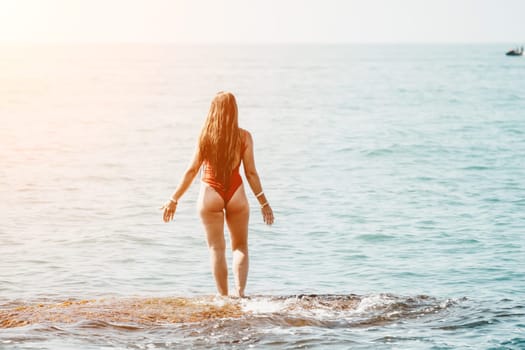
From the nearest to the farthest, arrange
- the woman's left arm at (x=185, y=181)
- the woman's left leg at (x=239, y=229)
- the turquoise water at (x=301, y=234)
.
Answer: the turquoise water at (x=301, y=234)
the woman's left arm at (x=185, y=181)
the woman's left leg at (x=239, y=229)

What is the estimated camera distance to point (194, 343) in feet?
28.9

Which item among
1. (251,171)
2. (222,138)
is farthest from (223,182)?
(222,138)

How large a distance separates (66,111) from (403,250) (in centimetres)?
4068

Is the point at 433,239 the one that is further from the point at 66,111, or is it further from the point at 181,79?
the point at 181,79

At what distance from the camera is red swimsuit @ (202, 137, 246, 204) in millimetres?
9789

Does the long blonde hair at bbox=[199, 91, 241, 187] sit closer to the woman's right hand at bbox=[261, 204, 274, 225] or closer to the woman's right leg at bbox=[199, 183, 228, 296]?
the woman's right leg at bbox=[199, 183, 228, 296]

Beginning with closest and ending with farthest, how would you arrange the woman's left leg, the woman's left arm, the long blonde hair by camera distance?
the long blonde hair → the woman's left arm → the woman's left leg

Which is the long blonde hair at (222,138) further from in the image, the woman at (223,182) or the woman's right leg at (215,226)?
the woman's right leg at (215,226)

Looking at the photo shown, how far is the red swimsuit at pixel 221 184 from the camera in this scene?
979 cm

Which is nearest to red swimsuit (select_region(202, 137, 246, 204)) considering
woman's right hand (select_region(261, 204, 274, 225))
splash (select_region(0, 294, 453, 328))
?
woman's right hand (select_region(261, 204, 274, 225))

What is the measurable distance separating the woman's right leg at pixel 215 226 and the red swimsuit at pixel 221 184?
4cm

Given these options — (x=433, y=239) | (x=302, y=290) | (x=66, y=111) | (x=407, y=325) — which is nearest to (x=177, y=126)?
(x=66, y=111)

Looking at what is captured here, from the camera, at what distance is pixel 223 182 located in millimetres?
9773

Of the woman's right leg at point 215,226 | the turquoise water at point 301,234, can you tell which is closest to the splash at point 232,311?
the turquoise water at point 301,234
